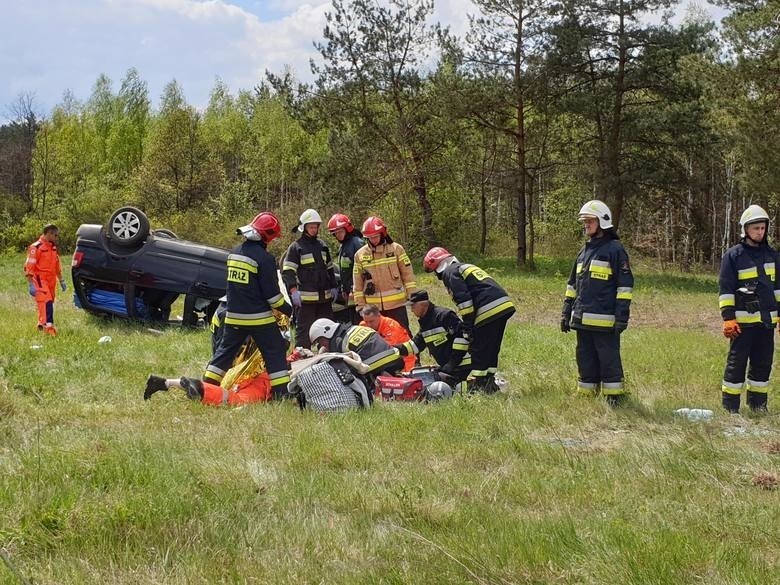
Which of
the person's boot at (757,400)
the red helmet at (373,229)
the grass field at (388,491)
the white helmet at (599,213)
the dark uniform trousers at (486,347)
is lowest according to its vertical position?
the person's boot at (757,400)

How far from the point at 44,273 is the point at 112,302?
3.48ft

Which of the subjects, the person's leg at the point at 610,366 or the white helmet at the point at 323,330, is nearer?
the person's leg at the point at 610,366

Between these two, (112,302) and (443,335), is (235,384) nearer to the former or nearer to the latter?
(443,335)

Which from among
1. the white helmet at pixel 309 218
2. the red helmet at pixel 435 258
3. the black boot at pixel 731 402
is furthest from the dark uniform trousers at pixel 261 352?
the black boot at pixel 731 402

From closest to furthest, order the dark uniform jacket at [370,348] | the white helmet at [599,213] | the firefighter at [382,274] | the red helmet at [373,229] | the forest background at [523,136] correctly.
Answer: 1. the white helmet at [599,213]
2. the dark uniform jacket at [370,348]
3. the red helmet at [373,229]
4. the firefighter at [382,274]
5. the forest background at [523,136]

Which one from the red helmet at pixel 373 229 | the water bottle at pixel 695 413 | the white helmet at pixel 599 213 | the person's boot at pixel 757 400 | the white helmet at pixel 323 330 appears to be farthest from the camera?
the red helmet at pixel 373 229

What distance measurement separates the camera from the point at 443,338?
7.40 meters

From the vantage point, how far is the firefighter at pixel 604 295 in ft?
20.6

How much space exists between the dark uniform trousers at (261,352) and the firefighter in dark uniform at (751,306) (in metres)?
3.92

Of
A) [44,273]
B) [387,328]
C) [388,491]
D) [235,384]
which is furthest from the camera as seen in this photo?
[44,273]

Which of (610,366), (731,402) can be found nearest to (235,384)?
(610,366)

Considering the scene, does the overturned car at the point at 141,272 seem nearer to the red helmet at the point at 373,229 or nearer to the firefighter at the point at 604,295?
the red helmet at the point at 373,229

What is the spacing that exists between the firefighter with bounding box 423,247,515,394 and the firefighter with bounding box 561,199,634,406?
0.78 m

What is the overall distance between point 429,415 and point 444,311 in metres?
1.90
